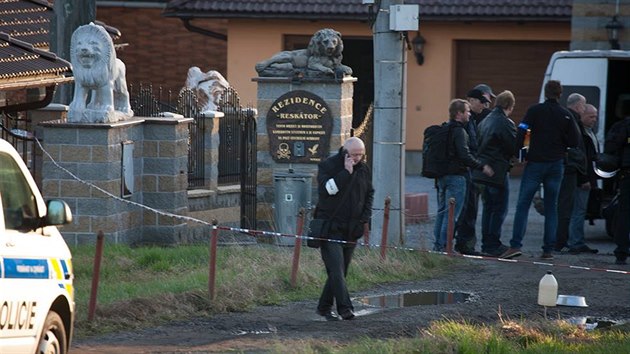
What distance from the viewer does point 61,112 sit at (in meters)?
19.1

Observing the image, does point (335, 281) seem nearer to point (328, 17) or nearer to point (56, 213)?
point (56, 213)

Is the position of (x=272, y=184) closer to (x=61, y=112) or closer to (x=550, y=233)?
(x=61, y=112)

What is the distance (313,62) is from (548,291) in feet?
24.2

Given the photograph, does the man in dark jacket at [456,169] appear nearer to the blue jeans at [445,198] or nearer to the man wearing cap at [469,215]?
the blue jeans at [445,198]

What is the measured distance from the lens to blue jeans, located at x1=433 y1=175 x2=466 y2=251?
659 inches

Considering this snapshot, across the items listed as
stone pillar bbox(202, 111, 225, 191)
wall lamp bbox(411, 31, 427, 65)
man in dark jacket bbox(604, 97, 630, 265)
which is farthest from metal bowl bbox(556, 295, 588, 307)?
wall lamp bbox(411, 31, 427, 65)

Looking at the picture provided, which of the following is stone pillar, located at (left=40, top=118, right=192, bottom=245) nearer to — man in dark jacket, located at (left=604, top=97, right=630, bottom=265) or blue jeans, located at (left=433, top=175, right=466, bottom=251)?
blue jeans, located at (left=433, top=175, right=466, bottom=251)

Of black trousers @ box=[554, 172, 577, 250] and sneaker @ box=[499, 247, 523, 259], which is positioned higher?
black trousers @ box=[554, 172, 577, 250]

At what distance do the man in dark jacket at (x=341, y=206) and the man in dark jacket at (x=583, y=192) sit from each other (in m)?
5.92

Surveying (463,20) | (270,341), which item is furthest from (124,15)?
(270,341)

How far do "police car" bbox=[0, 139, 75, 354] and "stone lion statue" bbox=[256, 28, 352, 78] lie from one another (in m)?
9.74

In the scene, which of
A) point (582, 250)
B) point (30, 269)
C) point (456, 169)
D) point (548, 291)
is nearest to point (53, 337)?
point (30, 269)

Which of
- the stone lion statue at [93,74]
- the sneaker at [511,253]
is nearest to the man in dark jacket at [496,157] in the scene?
the sneaker at [511,253]

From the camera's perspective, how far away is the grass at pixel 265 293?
10.5m
